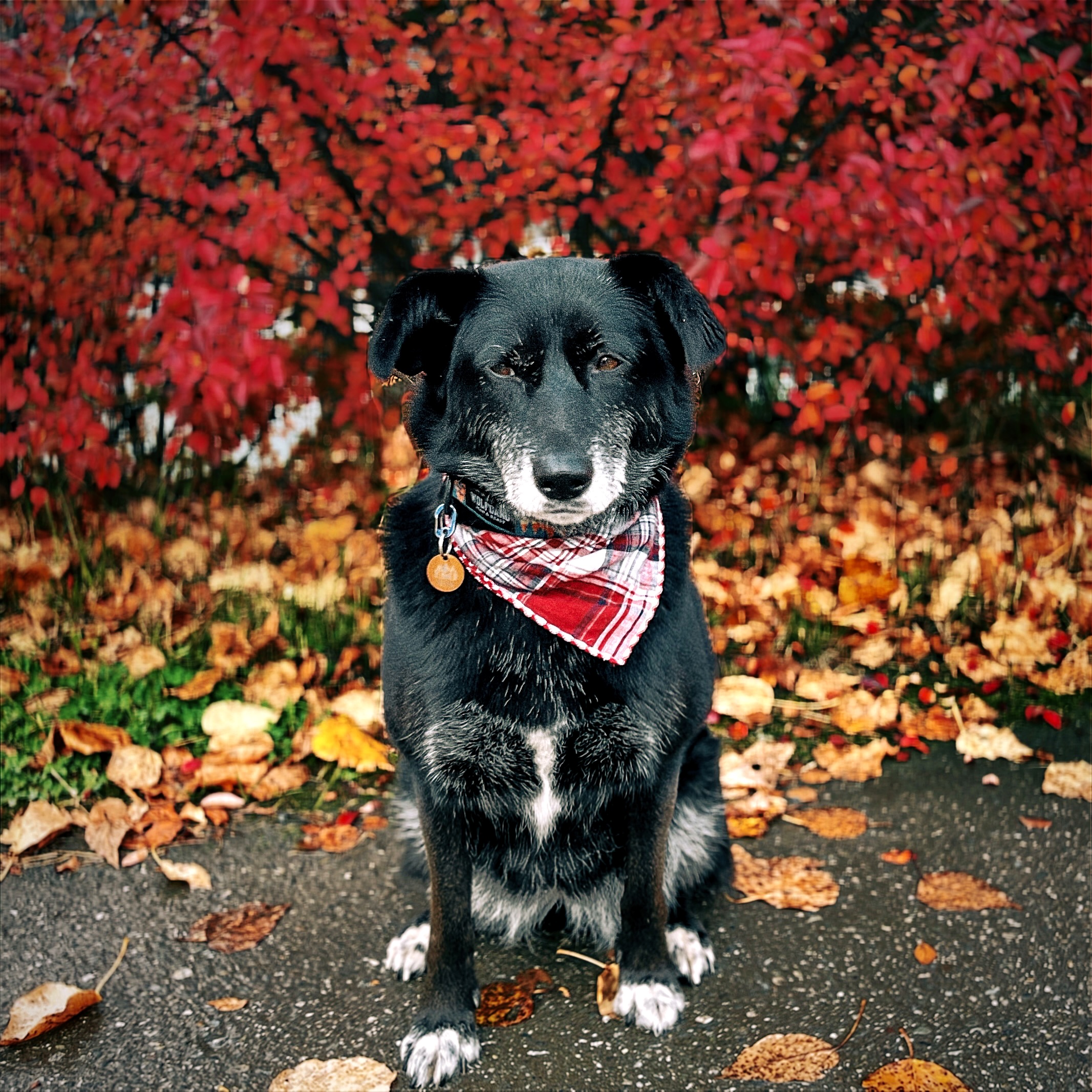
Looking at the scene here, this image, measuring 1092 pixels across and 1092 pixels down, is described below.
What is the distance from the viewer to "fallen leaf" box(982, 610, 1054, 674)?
3.94 metres

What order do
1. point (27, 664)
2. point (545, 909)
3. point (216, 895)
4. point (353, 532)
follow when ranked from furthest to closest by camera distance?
point (353, 532) < point (27, 664) < point (216, 895) < point (545, 909)

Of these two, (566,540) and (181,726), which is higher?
(566,540)

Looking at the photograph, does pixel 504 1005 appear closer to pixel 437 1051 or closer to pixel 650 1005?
pixel 437 1051

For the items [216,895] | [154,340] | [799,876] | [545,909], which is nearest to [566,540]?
[545,909]

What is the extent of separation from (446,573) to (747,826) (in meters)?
1.45

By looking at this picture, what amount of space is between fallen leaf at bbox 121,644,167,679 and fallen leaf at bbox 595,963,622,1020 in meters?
2.11

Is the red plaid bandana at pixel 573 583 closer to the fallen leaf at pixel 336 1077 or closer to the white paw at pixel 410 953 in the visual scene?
the white paw at pixel 410 953

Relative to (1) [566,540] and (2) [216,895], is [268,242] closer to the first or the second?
(1) [566,540]

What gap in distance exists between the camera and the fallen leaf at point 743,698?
3820 millimetres

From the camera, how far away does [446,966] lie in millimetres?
2438

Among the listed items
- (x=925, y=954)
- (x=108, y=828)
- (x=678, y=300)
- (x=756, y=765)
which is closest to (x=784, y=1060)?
(x=925, y=954)

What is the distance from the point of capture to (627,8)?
3.61 metres

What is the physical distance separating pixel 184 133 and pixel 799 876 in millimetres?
3421

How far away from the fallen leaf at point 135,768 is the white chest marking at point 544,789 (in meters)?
1.55
